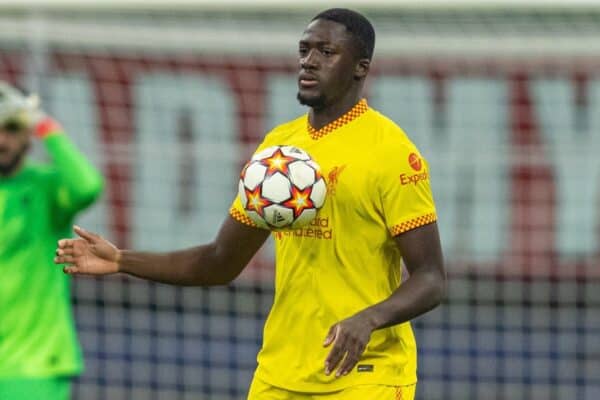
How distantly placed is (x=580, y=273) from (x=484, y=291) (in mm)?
893

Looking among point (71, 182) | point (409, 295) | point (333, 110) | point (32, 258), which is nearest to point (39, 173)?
point (71, 182)

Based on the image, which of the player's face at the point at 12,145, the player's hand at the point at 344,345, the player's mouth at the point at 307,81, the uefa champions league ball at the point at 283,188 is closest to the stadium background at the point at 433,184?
the player's face at the point at 12,145

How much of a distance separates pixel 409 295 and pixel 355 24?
0.90 metres

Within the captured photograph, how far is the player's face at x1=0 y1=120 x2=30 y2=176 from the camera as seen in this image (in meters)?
6.84

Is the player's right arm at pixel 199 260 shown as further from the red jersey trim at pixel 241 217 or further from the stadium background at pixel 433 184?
the stadium background at pixel 433 184

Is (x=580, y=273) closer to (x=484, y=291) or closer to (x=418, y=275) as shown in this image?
(x=484, y=291)

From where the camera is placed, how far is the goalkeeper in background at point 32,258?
670cm

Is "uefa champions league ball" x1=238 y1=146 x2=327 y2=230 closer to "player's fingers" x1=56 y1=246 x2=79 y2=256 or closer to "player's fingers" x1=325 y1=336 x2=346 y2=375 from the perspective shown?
"player's fingers" x1=325 y1=336 x2=346 y2=375

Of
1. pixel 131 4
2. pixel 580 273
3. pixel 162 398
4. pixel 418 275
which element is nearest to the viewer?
pixel 418 275

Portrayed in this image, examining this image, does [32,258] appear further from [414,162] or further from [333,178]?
[414,162]

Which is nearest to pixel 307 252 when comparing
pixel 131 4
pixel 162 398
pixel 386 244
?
pixel 386 244

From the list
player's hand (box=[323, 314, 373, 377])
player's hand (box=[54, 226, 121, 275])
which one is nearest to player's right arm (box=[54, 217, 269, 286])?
player's hand (box=[54, 226, 121, 275])

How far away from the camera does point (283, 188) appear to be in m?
4.48

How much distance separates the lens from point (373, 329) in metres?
4.27
